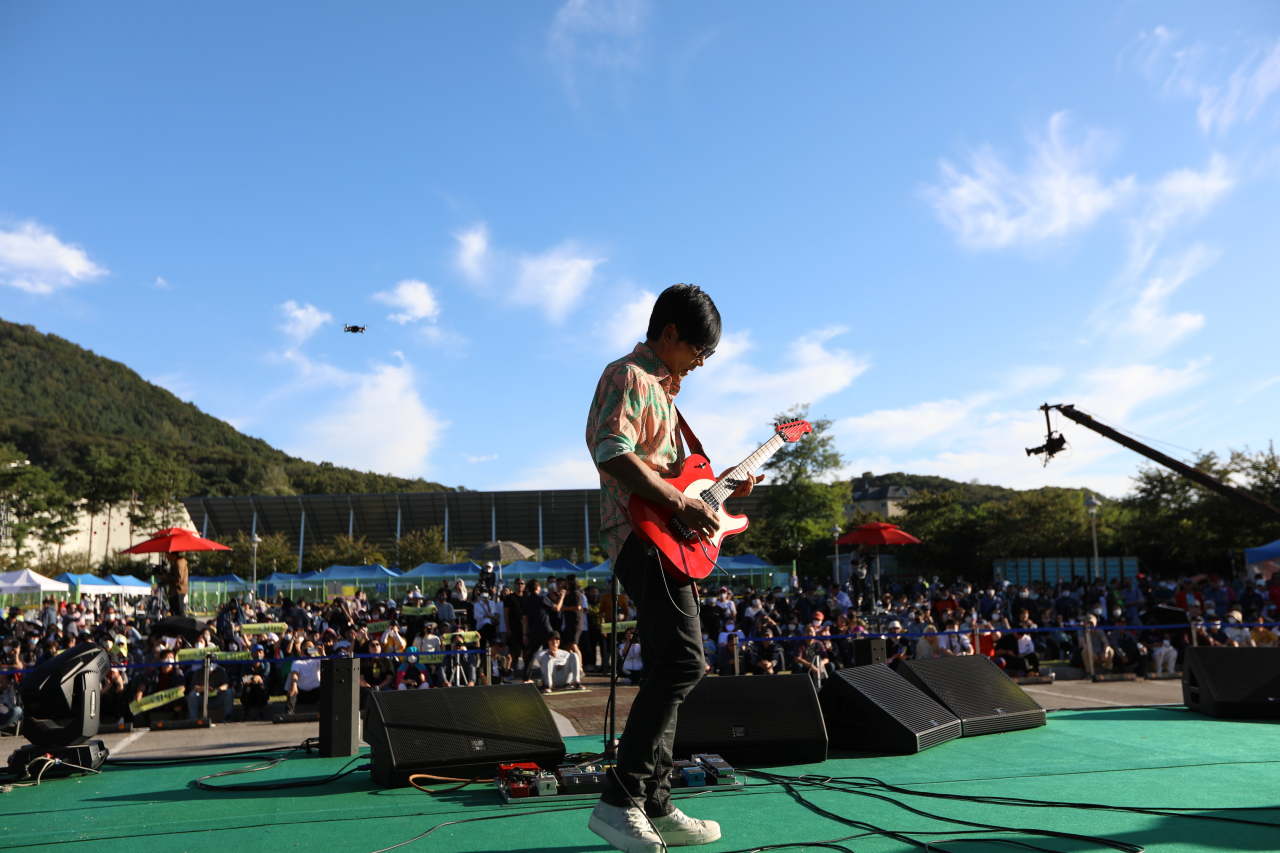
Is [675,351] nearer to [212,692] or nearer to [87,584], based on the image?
[212,692]

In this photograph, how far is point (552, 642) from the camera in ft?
38.8

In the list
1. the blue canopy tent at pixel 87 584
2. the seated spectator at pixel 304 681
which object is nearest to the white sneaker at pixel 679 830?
the seated spectator at pixel 304 681

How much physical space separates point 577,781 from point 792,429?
1927 millimetres

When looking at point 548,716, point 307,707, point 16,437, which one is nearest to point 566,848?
point 548,716

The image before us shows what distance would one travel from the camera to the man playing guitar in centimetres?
255

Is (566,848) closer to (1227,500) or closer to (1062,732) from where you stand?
(1062,732)

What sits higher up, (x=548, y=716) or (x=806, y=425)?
(x=806, y=425)

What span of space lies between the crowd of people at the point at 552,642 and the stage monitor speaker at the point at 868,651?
8.04ft

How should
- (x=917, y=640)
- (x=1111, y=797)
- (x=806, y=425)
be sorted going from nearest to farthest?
1. (x=1111, y=797)
2. (x=806, y=425)
3. (x=917, y=640)

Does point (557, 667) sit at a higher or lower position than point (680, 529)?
lower

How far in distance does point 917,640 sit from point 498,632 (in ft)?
23.6

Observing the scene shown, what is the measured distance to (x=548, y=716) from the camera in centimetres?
450

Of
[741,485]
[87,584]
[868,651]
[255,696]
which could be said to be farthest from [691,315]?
[87,584]

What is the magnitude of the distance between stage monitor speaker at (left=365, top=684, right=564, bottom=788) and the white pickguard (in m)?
2.10
